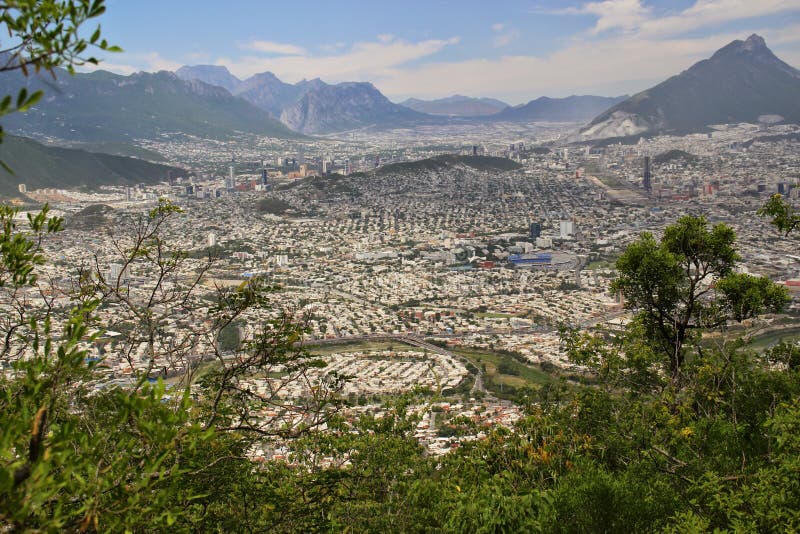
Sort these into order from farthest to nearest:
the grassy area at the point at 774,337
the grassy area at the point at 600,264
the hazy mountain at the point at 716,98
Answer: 1. the hazy mountain at the point at 716,98
2. the grassy area at the point at 600,264
3. the grassy area at the point at 774,337

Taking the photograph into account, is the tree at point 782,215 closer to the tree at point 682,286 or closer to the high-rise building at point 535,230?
the tree at point 682,286

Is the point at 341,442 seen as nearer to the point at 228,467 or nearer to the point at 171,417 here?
the point at 228,467

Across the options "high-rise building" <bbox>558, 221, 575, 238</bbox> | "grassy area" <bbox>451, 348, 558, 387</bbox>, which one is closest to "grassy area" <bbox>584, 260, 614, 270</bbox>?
"high-rise building" <bbox>558, 221, 575, 238</bbox>

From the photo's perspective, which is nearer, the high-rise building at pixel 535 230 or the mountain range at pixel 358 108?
the high-rise building at pixel 535 230

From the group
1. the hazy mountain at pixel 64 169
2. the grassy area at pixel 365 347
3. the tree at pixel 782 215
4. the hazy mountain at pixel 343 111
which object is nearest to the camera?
the tree at pixel 782 215

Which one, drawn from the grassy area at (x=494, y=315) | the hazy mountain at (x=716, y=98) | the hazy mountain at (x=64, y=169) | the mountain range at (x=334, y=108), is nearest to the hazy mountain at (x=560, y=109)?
the mountain range at (x=334, y=108)

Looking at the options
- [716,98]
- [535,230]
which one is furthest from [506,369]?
[716,98]
